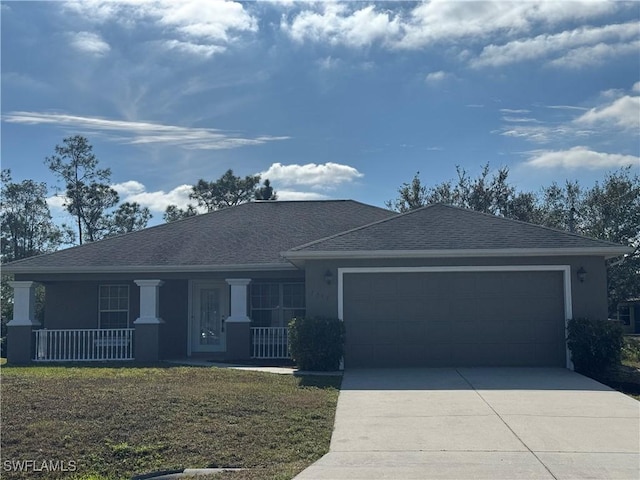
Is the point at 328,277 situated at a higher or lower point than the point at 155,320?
higher

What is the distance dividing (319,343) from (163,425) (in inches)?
227

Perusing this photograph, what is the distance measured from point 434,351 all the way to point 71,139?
2639 centimetres

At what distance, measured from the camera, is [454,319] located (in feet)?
46.8

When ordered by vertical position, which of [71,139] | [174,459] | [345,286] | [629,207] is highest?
[71,139]

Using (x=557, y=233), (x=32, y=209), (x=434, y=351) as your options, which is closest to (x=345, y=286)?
(x=434, y=351)

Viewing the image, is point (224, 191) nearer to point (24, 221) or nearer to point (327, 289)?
point (24, 221)

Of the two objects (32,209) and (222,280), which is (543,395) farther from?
(32,209)

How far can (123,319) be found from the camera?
18.3 meters

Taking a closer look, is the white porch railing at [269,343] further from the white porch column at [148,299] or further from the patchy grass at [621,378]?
the patchy grass at [621,378]

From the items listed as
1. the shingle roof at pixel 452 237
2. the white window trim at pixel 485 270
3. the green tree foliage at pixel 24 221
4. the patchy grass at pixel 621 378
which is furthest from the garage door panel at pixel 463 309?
the green tree foliage at pixel 24 221

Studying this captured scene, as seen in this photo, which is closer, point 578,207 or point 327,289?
point 327,289

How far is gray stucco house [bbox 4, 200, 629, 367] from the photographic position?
14.2 metres

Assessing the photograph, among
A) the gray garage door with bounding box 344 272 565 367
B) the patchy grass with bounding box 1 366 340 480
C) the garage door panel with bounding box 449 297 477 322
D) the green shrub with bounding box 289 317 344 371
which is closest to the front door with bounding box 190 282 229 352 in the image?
the green shrub with bounding box 289 317 344 371

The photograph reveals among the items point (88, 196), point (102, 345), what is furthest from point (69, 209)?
point (102, 345)
